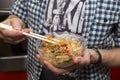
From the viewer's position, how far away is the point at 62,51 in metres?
0.84

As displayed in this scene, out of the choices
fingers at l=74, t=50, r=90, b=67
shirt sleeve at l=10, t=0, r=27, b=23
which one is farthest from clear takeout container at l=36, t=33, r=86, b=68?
shirt sleeve at l=10, t=0, r=27, b=23

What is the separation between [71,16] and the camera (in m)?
1.00

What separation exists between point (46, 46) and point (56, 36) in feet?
0.27

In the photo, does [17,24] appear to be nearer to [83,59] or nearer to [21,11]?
[21,11]

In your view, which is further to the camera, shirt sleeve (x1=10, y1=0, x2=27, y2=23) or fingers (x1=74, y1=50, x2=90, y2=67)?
shirt sleeve (x1=10, y1=0, x2=27, y2=23)

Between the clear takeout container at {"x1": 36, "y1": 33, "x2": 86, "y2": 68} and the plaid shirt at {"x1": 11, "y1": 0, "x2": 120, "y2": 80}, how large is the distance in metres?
0.13

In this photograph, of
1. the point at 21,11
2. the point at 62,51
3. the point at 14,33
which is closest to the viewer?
the point at 62,51

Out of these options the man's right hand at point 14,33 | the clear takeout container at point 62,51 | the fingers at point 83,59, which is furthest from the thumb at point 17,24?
the fingers at point 83,59

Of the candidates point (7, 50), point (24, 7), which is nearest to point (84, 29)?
point (24, 7)

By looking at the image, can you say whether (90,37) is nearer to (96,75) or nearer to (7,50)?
(96,75)

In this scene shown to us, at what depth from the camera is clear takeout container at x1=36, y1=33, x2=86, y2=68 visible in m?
0.83

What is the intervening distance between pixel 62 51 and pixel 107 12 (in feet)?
0.94

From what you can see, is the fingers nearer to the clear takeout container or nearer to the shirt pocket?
the clear takeout container

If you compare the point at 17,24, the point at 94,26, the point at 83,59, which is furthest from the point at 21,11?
the point at 83,59
